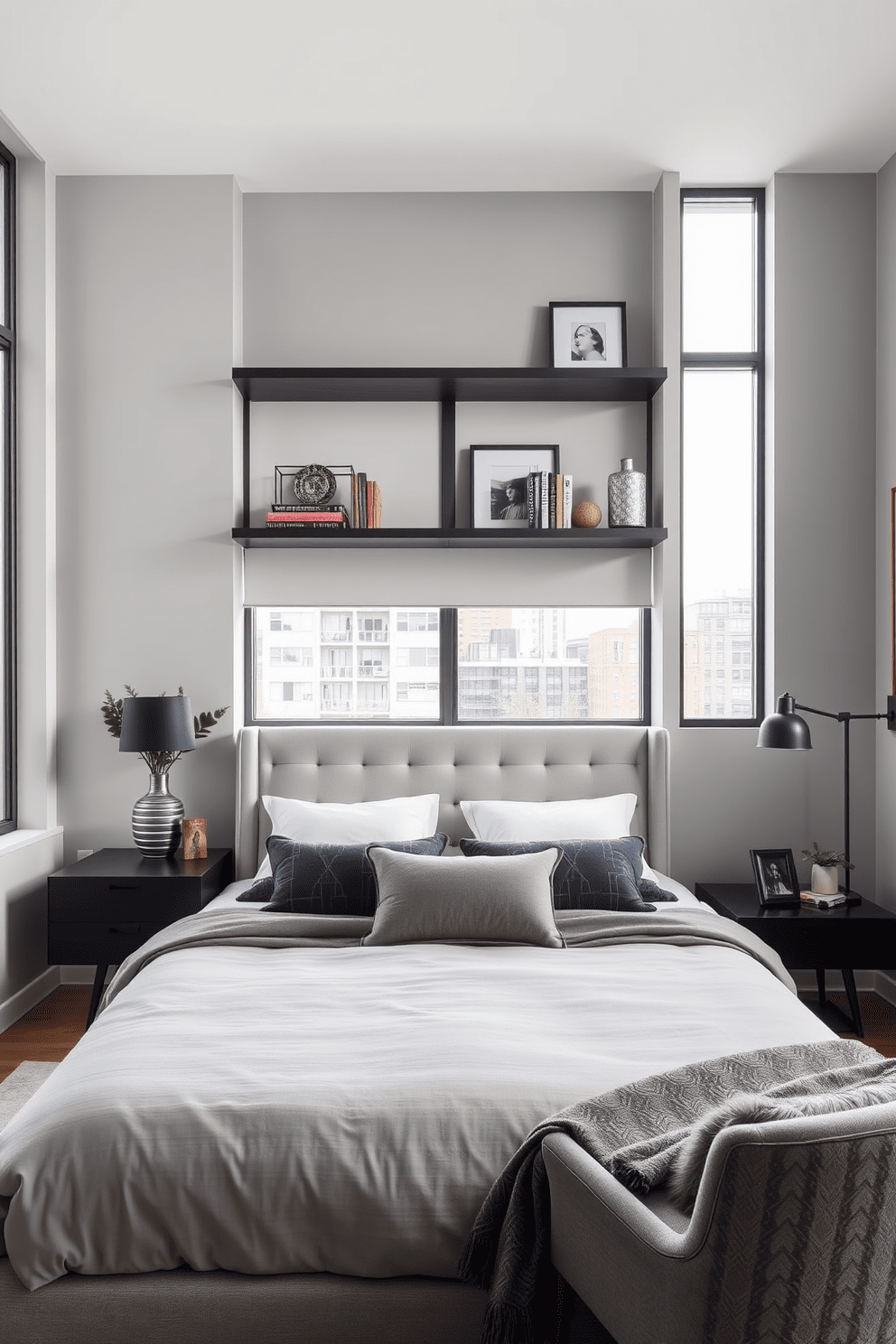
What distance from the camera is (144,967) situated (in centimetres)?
258

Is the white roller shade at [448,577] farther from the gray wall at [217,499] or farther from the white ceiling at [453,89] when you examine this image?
the white ceiling at [453,89]

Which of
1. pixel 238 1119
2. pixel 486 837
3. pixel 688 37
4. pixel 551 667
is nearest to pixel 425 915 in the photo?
pixel 486 837

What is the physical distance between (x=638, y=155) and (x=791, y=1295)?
3.75 m

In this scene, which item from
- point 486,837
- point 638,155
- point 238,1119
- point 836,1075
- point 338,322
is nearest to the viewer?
point 836,1075

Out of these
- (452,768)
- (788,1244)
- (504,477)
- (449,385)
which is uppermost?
(449,385)

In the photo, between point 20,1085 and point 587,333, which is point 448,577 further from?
point 20,1085

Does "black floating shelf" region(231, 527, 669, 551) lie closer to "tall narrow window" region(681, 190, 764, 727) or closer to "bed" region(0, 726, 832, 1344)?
"tall narrow window" region(681, 190, 764, 727)

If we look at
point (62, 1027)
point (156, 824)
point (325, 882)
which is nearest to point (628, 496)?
point (325, 882)

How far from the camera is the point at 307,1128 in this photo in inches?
65.1

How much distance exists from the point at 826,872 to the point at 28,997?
303 centimetres

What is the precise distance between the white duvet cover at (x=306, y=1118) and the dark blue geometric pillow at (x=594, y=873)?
2.49ft

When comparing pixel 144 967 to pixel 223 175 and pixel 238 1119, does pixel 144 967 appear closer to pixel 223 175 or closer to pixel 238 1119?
pixel 238 1119

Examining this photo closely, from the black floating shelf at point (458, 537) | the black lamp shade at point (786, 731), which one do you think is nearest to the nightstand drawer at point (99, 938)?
the black floating shelf at point (458, 537)

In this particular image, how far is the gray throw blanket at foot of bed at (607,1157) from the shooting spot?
141 centimetres
